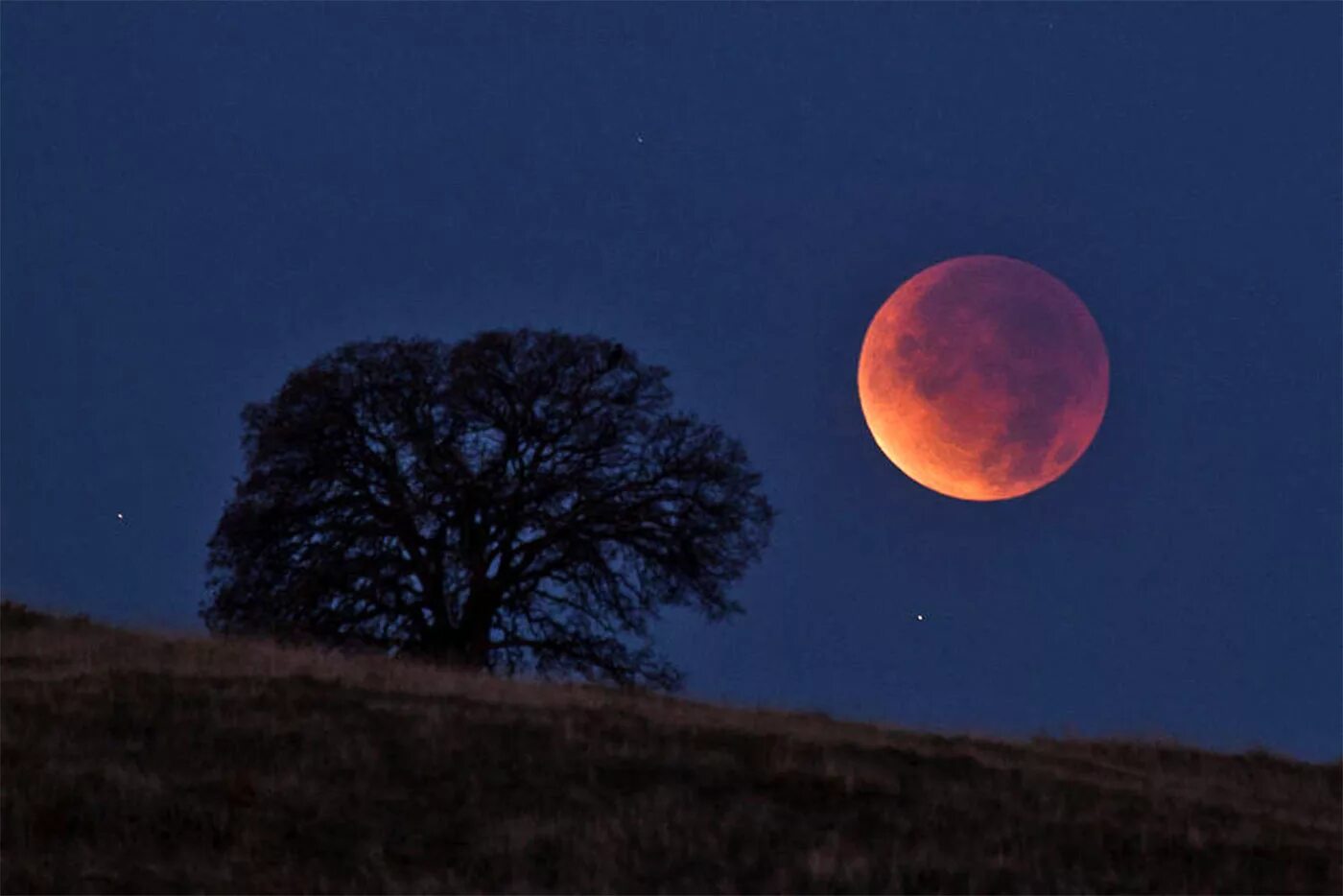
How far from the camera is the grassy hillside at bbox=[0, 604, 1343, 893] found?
18406mm

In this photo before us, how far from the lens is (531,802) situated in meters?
20.1

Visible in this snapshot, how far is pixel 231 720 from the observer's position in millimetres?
21969

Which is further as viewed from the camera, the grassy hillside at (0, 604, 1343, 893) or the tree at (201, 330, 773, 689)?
the tree at (201, 330, 773, 689)

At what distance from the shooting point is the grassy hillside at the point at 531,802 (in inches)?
725

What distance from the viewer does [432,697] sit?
23766mm

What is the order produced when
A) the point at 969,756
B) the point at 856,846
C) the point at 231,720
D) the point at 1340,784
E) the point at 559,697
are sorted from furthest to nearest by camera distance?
the point at 1340,784
the point at 559,697
the point at 969,756
the point at 231,720
the point at 856,846

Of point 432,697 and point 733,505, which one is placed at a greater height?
point 733,505

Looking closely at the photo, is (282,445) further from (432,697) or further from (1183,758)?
(1183,758)

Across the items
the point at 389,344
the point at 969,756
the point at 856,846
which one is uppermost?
the point at 389,344

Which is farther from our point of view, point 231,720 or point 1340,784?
point 1340,784

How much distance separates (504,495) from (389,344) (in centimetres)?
453

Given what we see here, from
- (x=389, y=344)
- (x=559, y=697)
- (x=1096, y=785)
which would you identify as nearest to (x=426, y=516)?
(x=389, y=344)

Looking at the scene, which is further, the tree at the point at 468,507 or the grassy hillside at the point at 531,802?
the tree at the point at 468,507

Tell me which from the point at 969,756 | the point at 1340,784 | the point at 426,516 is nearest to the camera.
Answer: the point at 969,756
